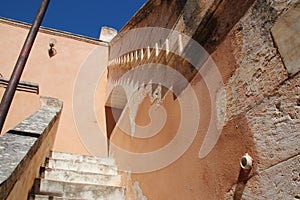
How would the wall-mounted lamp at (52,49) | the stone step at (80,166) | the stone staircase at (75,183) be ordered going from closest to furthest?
the stone staircase at (75,183) → the stone step at (80,166) → the wall-mounted lamp at (52,49)

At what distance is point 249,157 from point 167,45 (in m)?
1.42

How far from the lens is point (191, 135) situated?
1.62 metres

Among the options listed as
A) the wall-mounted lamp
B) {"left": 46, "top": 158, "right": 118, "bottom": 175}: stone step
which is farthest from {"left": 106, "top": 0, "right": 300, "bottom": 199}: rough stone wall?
the wall-mounted lamp

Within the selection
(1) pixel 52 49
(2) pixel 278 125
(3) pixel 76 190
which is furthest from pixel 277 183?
(1) pixel 52 49

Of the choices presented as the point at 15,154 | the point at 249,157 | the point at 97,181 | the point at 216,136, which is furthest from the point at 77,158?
the point at 249,157

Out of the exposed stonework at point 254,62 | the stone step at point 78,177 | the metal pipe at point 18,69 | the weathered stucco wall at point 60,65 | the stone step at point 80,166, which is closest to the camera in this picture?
the exposed stonework at point 254,62

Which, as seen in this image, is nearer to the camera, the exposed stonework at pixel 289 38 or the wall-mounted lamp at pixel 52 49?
the exposed stonework at pixel 289 38

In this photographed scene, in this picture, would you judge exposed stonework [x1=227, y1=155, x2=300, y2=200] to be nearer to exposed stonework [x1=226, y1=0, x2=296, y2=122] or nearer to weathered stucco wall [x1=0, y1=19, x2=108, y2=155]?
exposed stonework [x1=226, y1=0, x2=296, y2=122]

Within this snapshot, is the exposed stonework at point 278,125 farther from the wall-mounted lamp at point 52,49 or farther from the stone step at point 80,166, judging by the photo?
the wall-mounted lamp at point 52,49

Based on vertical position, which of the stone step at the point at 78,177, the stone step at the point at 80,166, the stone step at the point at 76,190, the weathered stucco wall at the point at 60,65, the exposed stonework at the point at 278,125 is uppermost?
the weathered stucco wall at the point at 60,65

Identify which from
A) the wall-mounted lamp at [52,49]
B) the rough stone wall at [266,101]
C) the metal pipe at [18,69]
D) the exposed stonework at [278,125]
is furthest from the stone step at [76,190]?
the wall-mounted lamp at [52,49]

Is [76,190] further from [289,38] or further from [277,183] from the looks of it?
[289,38]

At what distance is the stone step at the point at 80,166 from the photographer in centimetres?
312

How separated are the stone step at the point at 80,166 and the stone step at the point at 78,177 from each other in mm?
303
